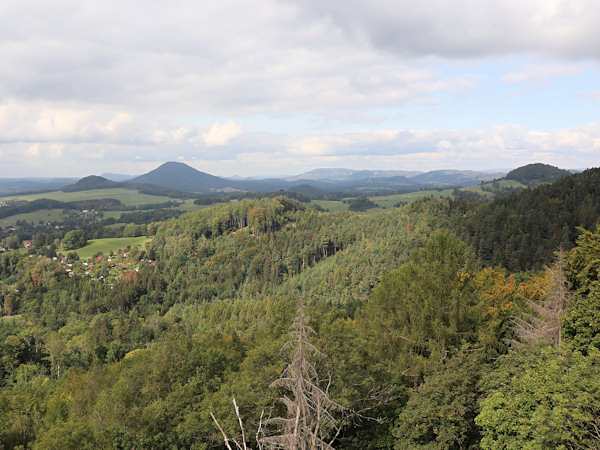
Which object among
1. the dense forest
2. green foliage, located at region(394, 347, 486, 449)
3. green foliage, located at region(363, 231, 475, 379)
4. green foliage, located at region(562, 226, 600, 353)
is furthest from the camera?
green foliage, located at region(363, 231, 475, 379)

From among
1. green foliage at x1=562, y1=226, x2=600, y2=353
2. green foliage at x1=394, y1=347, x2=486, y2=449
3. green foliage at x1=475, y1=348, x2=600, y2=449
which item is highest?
green foliage at x1=562, y1=226, x2=600, y2=353

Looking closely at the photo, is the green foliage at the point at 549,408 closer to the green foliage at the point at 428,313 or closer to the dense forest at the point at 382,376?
the dense forest at the point at 382,376

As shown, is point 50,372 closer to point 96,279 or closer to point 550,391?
point 96,279

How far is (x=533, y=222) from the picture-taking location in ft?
367

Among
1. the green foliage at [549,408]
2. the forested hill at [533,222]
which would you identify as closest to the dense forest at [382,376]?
the green foliage at [549,408]

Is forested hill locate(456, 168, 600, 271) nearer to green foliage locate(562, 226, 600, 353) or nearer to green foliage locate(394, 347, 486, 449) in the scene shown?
green foliage locate(562, 226, 600, 353)

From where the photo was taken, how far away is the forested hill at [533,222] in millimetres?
101562

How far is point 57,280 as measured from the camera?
548ft

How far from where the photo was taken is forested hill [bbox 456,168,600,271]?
10156cm

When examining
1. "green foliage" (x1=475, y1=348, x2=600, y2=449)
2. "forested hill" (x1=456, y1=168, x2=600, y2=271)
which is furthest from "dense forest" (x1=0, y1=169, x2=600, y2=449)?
"forested hill" (x1=456, y1=168, x2=600, y2=271)

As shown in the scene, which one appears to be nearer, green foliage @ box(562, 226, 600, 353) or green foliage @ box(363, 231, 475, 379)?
green foliage @ box(562, 226, 600, 353)

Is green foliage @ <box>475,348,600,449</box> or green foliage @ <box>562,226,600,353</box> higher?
green foliage @ <box>562,226,600,353</box>

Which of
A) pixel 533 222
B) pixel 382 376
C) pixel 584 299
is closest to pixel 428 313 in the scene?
pixel 382 376

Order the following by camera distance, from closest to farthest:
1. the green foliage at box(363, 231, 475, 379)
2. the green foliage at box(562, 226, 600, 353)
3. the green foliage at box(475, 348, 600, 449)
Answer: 1. the green foliage at box(475, 348, 600, 449)
2. the green foliage at box(562, 226, 600, 353)
3. the green foliage at box(363, 231, 475, 379)
